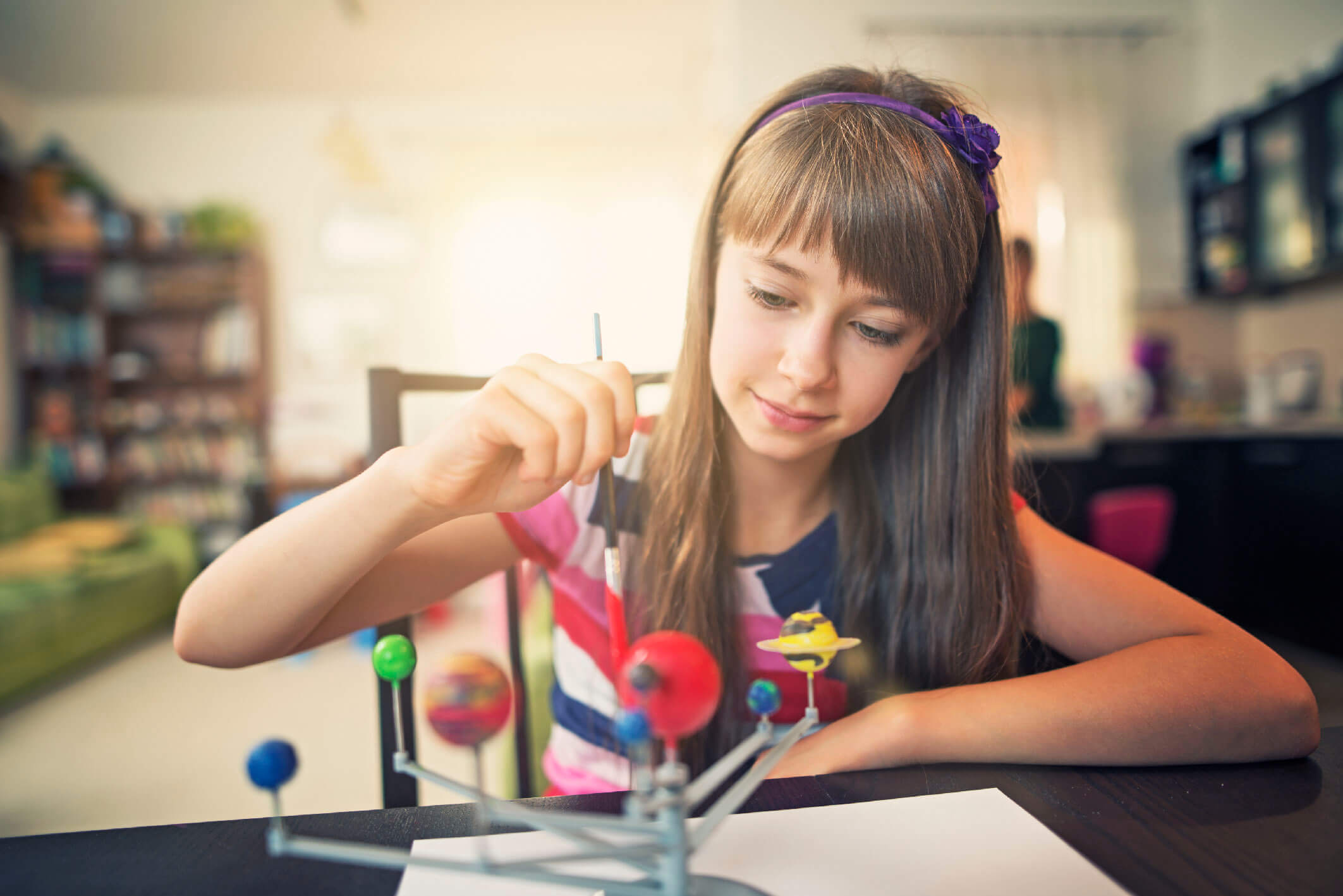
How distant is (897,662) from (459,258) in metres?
4.14

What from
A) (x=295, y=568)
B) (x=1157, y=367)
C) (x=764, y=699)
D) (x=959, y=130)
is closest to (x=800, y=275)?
(x=959, y=130)

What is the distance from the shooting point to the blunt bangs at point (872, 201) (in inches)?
18.1

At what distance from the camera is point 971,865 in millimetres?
362

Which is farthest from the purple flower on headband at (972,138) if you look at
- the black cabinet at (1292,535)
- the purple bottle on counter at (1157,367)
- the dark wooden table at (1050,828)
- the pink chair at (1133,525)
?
the purple bottle on counter at (1157,367)

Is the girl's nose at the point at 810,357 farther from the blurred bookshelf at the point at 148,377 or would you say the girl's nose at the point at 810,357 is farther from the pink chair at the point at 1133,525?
the blurred bookshelf at the point at 148,377

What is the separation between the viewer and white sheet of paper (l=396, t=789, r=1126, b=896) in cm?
35

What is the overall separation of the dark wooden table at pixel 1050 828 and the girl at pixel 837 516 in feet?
0.06

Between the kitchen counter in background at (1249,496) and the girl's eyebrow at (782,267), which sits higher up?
the girl's eyebrow at (782,267)

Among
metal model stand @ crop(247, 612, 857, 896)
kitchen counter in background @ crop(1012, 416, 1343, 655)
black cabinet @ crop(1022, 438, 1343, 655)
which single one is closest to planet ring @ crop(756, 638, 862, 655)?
metal model stand @ crop(247, 612, 857, 896)

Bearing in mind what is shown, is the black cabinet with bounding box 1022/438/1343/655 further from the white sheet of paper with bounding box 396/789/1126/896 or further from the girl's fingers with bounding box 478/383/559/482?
the girl's fingers with bounding box 478/383/559/482

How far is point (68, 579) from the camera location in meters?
2.81

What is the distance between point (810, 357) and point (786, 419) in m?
0.07

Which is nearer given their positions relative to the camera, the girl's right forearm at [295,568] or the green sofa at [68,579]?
the girl's right forearm at [295,568]

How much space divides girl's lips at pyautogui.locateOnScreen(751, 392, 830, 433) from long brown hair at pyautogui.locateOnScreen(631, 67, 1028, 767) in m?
0.04
